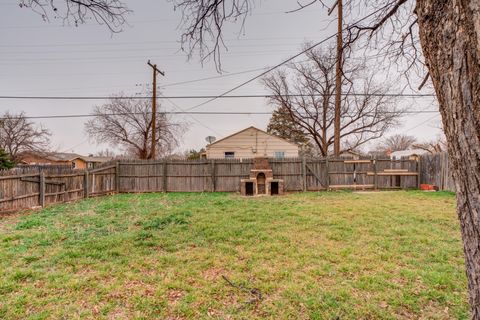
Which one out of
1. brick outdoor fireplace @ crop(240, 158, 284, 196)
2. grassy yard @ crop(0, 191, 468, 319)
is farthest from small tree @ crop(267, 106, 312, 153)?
grassy yard @ crop(0, 191, 468, 319)

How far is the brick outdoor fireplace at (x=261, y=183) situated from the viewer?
37.0 ft

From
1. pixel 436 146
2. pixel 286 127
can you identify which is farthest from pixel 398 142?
pixel 436 146

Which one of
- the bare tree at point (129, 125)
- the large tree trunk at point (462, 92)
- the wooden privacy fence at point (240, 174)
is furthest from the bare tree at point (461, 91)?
the bare tree at point (129, 125)

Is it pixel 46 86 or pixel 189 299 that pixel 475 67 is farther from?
pixel 46 86

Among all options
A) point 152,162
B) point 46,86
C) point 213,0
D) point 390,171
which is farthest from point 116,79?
point 390,171

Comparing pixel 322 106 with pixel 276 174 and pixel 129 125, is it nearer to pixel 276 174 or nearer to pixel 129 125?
pixel 276 174

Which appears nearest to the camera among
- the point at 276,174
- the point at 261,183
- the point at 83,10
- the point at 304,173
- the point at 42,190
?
the point at 83,10

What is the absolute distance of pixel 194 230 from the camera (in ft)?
16.5

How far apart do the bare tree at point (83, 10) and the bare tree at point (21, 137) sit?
28.5 m

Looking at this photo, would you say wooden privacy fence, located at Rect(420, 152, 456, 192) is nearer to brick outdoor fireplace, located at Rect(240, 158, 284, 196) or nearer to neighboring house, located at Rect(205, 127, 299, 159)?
brick outdoor fireplace, located at Rect(240, 158, 284, 196)

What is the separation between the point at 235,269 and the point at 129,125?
2497 centimetres

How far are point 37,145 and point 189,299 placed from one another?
30.3 meters

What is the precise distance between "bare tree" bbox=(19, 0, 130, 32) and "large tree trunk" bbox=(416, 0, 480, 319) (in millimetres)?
2918

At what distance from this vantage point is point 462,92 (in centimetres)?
98
